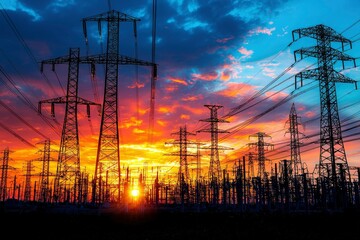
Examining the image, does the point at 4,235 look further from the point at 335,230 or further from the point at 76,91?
the point at 76,91

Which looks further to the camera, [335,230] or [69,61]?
[69,61]

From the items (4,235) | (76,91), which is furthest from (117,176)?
(76,91)

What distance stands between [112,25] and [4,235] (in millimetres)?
19759

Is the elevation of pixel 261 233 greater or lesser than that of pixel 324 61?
lesser

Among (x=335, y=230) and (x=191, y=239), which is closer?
(x=191, y=239)

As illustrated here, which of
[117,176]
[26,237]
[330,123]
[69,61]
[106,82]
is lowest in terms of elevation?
[26,237]

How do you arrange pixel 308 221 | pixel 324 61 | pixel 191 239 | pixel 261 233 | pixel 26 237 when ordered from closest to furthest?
pixel 191 239, pixel 261 233, pixel 26 237, pixel 308 221, pixel 324 61

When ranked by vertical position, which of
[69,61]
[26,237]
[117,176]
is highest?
[69,61]

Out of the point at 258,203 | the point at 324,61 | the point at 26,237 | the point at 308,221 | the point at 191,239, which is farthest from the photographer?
the point at 258,203

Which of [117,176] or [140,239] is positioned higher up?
[117,176]

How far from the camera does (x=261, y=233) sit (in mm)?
18547

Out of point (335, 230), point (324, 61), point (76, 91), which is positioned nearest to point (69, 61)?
point (76, 91)

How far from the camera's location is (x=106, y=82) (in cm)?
3169

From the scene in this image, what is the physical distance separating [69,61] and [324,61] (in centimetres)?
2392
